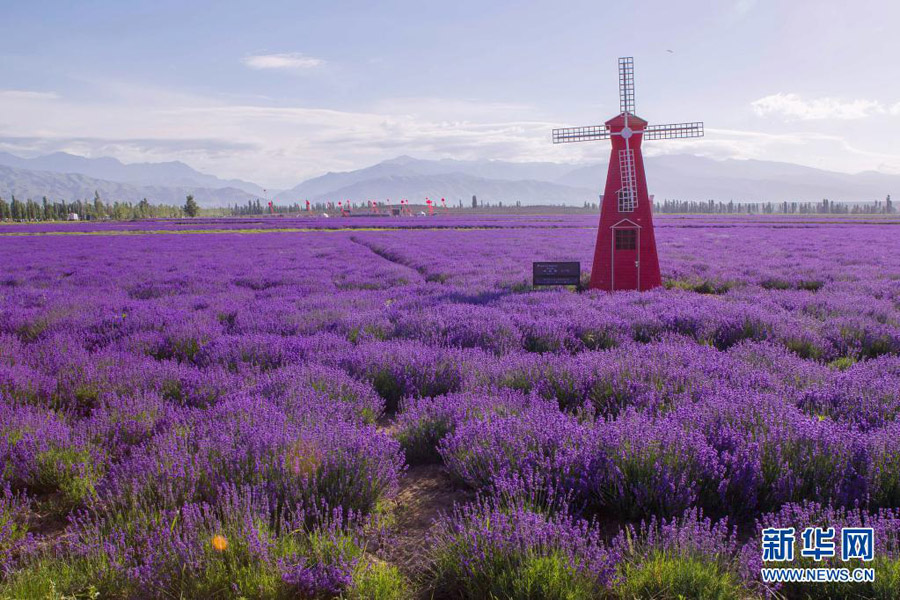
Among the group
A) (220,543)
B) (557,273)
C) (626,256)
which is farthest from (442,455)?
(626,256)

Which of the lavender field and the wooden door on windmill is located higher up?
the wooden door on windmill

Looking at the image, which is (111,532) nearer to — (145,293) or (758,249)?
(145,293)

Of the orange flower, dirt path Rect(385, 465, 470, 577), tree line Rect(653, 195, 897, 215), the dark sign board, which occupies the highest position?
tree line Rect(653, 195, 897, 215)

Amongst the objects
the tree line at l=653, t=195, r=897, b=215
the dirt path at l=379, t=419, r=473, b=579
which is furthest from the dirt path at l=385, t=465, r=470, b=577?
the tree line at l=653, t=195, r=897, b=215

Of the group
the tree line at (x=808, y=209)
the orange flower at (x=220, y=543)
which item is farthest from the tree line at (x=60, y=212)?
the tree line at (x=808, y=209)

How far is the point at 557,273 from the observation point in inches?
444

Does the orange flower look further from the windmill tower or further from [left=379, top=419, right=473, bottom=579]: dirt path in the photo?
the windmill tower

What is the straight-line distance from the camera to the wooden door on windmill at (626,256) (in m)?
11.2

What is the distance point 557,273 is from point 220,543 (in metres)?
9.73

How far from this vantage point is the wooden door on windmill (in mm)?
11219

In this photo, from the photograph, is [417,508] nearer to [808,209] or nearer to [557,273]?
[557,273]

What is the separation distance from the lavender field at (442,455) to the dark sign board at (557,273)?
12.3 feet

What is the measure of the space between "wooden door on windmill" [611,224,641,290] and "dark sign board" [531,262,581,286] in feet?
2.89

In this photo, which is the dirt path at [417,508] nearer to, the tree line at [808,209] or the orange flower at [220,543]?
the orange flower at [220,543]
